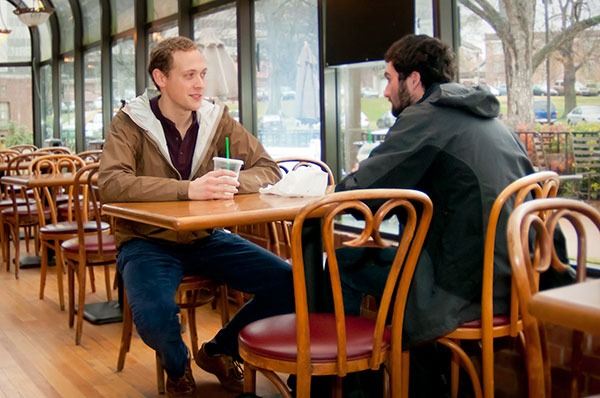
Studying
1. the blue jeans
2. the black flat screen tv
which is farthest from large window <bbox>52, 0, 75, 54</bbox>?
the blue jeans

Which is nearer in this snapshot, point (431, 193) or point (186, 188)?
point (431, 193)

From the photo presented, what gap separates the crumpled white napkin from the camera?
242cm

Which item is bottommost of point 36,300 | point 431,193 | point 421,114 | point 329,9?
point 36,300

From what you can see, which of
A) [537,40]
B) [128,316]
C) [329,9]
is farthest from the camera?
[329,9]

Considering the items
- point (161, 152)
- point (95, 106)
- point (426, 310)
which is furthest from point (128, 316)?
point (95, 106)

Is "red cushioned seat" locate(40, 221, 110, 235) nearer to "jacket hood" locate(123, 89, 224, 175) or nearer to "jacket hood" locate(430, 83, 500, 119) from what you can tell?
"jacket hood" locate(123, 89, 224, 175)

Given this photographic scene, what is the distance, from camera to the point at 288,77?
5473 millimetres

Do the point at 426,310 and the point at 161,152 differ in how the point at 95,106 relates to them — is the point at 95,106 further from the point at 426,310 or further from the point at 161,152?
the point at 426,310

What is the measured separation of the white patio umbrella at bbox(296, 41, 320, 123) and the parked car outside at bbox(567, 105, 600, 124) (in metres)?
2.29

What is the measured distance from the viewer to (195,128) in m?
2.72

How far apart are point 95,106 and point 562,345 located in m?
8.39

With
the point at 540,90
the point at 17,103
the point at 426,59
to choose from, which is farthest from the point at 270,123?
the point at 17,103

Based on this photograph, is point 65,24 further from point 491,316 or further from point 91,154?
point 491,316

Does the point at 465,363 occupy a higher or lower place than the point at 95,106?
lower
